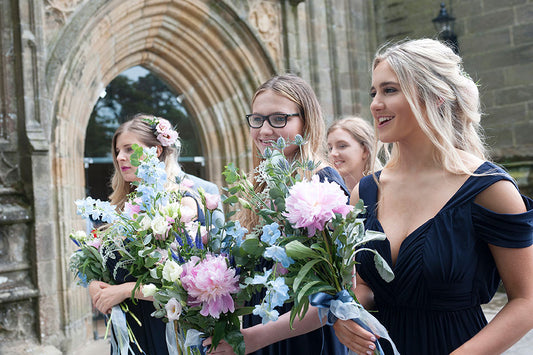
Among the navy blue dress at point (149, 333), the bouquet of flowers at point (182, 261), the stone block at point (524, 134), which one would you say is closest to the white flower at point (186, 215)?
the bouquet of flowers at point (182, 261)

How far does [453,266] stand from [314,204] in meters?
0.51

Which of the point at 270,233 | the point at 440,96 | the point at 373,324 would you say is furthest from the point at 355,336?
the point at 440,96

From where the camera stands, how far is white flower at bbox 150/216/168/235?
61.6 inches

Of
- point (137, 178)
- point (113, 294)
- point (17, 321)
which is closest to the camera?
point (113, 294)

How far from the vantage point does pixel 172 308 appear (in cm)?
147

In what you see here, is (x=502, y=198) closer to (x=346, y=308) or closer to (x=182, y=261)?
(x=346, y=308)

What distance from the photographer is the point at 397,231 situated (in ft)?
5.42

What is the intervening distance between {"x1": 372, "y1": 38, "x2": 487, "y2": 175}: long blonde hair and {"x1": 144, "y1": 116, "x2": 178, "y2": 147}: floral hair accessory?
153 centimetres

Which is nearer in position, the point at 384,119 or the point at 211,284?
the point at 211,284

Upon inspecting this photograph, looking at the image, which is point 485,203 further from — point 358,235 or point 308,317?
point 308,317

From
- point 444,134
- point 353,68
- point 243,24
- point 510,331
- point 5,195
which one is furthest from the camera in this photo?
point 353,68

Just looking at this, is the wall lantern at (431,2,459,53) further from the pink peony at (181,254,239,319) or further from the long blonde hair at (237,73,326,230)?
the pink peony at (181,254,239,319)

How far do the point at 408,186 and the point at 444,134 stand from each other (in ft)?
0.70

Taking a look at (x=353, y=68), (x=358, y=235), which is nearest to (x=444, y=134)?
(x=358, y=235)
